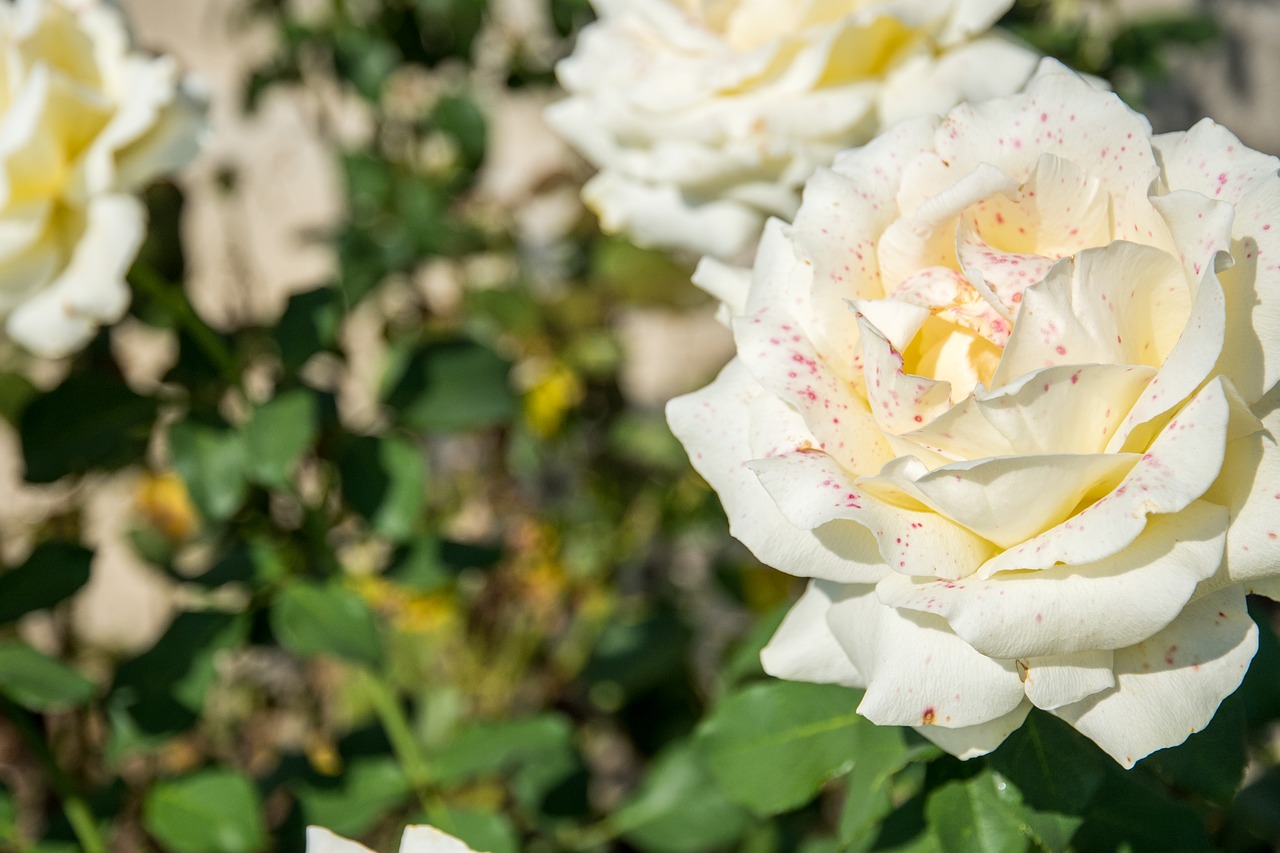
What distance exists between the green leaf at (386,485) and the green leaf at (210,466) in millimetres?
86

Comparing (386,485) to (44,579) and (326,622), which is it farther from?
(44,579)

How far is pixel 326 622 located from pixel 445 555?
0.58ft

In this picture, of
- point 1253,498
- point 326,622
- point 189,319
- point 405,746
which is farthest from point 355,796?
point 1253,498

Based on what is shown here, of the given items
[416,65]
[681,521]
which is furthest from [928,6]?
[681,521]

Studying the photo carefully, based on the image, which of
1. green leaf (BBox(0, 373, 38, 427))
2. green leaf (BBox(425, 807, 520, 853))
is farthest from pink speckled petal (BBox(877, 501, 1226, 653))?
green leaf (BBox(0, 373, 38, 427))

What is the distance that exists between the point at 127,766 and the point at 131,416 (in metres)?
1.07

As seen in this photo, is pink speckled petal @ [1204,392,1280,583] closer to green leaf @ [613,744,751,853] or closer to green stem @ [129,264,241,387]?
green leaf @ [613,744,751,853]

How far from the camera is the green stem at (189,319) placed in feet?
2.84

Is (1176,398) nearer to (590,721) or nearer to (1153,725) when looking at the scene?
(1153,725)

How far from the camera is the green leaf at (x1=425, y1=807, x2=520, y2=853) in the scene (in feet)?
2.81

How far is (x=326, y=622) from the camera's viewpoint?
34.6 inches

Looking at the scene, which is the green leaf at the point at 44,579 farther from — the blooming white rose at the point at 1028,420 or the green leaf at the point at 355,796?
the blooming white rose at the point at 1028,420

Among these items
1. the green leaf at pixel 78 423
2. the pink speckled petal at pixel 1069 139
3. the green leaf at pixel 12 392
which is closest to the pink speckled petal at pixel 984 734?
the pink speckled petal at pixel 1069 139

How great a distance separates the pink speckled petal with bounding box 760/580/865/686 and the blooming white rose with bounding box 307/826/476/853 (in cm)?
17
